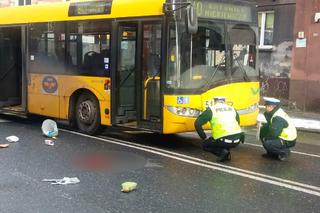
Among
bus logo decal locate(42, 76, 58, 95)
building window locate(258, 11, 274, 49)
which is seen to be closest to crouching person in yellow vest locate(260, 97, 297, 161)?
bus logo decal locate(42, 76, 58, 95)

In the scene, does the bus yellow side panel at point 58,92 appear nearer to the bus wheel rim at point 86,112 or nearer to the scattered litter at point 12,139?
the bus wheel rim at point 86,112

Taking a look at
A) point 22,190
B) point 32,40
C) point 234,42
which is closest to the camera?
point 22,190

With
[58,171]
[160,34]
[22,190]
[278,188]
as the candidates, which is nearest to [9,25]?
[160,34]

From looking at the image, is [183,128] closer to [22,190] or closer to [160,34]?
[160,34]

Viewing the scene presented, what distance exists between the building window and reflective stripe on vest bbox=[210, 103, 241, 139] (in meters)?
10.9

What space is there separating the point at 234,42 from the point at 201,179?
11.0ft

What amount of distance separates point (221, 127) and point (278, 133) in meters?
1.02

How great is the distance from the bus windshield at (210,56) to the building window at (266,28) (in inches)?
353

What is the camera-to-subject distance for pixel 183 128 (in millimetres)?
9172

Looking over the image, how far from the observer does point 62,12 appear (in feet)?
36.9

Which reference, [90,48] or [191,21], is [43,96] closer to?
[90,48]

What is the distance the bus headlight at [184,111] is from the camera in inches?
357

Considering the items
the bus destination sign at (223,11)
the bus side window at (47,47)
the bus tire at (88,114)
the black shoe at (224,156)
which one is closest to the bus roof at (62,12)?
the bus side window at (47,47)

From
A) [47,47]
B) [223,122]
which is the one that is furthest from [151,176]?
[47,47]
